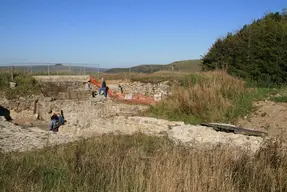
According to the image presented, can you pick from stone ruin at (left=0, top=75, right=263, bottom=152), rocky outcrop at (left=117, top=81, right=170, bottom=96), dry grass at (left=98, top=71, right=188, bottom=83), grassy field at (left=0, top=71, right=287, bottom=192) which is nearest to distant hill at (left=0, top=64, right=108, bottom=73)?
dry grass at (left=98, top=71, right=188, bottom=83)

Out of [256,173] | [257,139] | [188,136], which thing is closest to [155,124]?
[188,136]

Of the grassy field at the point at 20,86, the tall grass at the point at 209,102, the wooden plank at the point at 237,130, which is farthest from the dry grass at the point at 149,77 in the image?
the wooden plank at the point at 237,130

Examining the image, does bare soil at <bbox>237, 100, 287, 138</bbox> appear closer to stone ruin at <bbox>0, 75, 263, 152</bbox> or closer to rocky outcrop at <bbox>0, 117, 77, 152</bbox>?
stone ruin at <bbox>0, 75, 263, 152</bbox>

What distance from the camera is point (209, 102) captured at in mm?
15703

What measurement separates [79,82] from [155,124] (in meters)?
18.0

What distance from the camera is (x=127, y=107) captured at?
2167cm

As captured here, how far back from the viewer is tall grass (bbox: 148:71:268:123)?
49.6 feet

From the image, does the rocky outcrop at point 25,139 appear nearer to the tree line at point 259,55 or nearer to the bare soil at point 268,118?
the bare soil at point 268,118

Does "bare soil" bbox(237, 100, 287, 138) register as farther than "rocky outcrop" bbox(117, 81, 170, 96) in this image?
No

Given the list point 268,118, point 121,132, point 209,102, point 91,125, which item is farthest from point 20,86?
point 268,118

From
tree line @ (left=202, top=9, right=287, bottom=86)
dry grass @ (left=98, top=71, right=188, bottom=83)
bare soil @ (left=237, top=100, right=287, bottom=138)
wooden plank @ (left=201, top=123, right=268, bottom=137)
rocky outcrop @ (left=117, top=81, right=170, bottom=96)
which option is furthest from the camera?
dry grass @ (left=98, top=71, right=188, bottom=83)

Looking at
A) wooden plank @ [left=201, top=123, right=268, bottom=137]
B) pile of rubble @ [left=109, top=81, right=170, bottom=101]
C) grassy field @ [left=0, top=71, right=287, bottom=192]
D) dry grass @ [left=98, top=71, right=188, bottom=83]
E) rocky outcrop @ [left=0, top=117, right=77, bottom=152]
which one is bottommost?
rocky outcrop @ [left=0, top=117, right=77, bottom=152]

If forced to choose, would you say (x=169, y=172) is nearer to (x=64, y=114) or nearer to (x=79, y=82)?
(x=64, y=114)

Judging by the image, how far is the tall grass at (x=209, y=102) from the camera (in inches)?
596
